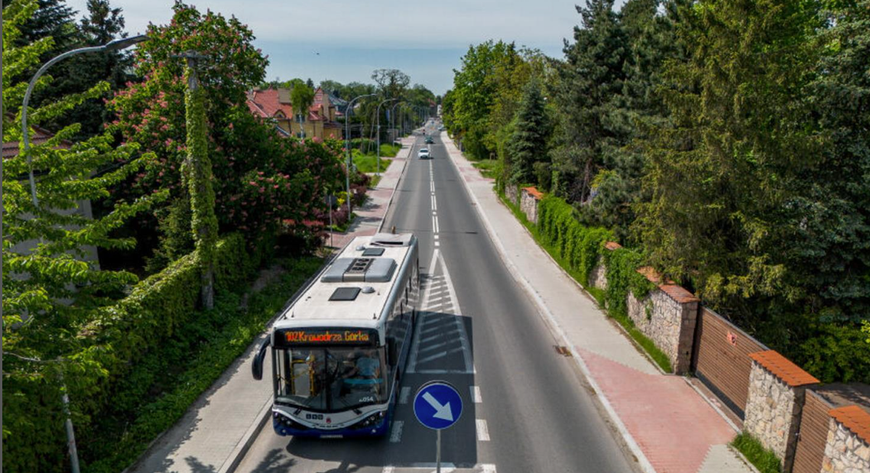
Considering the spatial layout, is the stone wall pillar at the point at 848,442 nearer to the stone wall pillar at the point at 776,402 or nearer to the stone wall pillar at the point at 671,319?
the stone wall pillar at the point at 776,402

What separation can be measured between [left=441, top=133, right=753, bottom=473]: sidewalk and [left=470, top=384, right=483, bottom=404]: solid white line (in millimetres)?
3060

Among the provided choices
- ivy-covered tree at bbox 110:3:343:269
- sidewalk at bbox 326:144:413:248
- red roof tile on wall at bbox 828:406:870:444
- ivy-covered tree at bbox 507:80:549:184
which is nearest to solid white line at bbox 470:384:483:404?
red roof tile on wall at bbox 828:406:870:444

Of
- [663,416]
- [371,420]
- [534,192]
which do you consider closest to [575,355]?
[663,416]

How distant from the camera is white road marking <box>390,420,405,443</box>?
40.7 feet

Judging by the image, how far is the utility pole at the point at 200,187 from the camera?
1822 centimetres

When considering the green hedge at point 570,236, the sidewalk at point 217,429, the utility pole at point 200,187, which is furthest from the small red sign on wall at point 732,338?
the utility pole at point 200,187

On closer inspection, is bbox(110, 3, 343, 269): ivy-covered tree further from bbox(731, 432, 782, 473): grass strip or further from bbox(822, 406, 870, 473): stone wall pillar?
bbox(822, 406, 870, 473): stone wall pillar

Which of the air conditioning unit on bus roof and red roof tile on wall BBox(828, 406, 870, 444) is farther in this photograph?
the air conditioning unit on bus roof

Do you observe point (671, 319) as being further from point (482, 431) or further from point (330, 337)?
point (330, 337)

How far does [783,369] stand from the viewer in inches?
439

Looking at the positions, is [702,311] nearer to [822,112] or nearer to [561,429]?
[561,429]

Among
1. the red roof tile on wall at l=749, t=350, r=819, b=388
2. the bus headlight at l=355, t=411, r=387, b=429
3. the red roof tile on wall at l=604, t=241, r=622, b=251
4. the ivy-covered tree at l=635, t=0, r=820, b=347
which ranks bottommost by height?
the bus headlight at l=355, t=411, r=387, b=429

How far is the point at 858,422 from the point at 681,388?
573 cm

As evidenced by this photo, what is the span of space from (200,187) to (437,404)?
1346 centimetres
